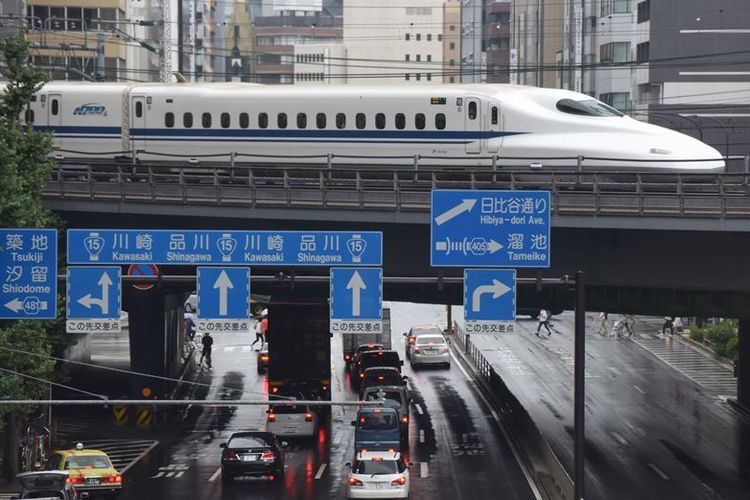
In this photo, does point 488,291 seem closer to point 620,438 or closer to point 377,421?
point 377,421

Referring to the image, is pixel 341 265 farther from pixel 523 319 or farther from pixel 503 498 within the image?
pixel 523 319

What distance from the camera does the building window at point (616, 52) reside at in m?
111

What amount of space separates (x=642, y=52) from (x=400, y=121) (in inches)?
2531

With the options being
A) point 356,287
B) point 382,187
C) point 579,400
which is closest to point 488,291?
point 356,287

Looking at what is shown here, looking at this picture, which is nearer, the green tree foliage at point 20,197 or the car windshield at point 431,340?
the green tree foliage at point 20,197

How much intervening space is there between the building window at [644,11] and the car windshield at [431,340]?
40.6 metres

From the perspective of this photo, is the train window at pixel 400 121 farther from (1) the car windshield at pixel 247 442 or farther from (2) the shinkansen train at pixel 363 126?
(1) the car windshield at pixel 247 442

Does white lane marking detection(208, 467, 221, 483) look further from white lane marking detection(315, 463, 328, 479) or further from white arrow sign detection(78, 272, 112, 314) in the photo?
white arrow sign detection(78, 272, 112, 314)

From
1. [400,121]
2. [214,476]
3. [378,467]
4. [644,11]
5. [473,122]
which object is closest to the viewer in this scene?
[378,467]

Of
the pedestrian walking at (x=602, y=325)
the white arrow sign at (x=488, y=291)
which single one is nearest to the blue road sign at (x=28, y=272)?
the white arrow sign at (x=488, y=291)

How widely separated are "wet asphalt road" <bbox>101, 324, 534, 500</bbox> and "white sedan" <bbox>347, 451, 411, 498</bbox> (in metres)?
1.21

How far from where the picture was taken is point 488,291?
31.0 m

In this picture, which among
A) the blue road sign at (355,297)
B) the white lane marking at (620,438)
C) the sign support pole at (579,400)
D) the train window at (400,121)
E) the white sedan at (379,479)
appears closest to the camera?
the sign support pole at (579,400)

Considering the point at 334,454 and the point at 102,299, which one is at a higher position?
the point at 102,299
